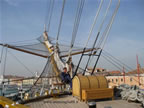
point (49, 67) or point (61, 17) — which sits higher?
point (61, 17)

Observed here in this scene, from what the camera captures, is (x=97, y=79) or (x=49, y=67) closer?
(x=97, y=79)

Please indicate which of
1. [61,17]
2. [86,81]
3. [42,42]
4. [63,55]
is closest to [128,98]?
[86,81]

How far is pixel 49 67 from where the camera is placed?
12.7 metres

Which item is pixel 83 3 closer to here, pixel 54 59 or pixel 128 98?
pixel 128 98

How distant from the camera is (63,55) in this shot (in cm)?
1555

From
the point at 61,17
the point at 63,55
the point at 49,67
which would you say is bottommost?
the point at 49,67

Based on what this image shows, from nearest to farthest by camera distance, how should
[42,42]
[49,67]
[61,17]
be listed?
[61,17] < [49,67] < [42,42]

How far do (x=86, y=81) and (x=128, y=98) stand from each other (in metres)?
1.79

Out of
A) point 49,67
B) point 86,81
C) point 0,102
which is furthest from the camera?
point 49,67

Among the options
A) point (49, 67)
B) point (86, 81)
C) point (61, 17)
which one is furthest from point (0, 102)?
point (49, 67)

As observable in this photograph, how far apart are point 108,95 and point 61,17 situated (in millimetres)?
4978

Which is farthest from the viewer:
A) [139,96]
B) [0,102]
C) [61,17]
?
[61,17]

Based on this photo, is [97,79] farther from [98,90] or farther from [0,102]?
[0,102]

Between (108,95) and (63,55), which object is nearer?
(108,95)
